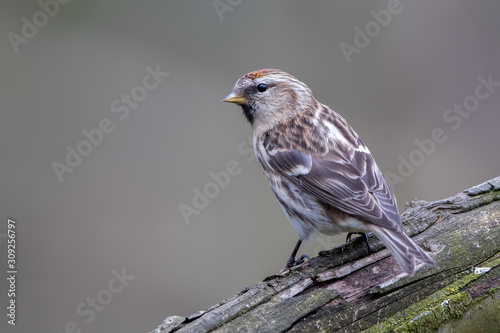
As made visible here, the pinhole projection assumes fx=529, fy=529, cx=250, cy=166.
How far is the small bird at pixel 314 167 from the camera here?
3092mm

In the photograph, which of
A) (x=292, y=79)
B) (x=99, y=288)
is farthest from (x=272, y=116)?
(x=99, y=288)

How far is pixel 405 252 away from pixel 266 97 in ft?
5.77

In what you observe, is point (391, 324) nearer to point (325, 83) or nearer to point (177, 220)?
point (177, 220)

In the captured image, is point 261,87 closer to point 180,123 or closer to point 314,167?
point 314,167

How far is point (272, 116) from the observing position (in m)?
4.00

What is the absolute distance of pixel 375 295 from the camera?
2.74 meters

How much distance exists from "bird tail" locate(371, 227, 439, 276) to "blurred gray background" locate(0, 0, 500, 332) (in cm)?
294

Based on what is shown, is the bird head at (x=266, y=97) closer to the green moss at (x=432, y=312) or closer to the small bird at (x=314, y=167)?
the small bird at (x=314, y=167)

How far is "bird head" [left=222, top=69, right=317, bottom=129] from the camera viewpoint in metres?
4.00

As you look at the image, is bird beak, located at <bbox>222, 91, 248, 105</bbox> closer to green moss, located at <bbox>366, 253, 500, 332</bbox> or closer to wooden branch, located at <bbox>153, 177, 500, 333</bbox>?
wooden branch, located at <bbox>153, 177, 500, 333</bbox>

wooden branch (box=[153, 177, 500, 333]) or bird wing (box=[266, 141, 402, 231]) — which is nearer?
wooden branch (box=[153, 177, 500, 333])

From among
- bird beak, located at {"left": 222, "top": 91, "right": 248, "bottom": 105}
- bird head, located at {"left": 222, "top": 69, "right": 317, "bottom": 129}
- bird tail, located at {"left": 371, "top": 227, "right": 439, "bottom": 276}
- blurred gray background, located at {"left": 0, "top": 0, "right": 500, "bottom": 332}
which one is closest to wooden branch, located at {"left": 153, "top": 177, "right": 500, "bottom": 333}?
bird tail, located at {"left": 371, "top": 227, "right": 439, "bottom": 276}

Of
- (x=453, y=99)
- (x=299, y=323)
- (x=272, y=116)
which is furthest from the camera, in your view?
(x=453, y=99)

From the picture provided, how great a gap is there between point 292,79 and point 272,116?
350 millimetres
